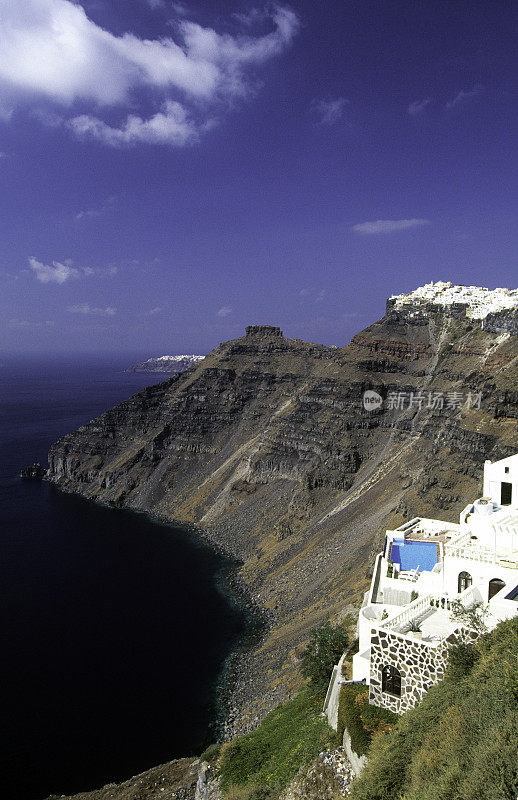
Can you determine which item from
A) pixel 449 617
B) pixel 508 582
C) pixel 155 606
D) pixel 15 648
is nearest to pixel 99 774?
pixel 15 648

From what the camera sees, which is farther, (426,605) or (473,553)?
(473,553)

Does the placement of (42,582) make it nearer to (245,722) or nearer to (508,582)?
(245,722)

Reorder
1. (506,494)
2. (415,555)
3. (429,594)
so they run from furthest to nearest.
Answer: (506,494), (415,555), (429,594)

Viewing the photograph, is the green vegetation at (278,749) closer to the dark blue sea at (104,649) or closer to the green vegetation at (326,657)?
the green vegetation at (326,657)

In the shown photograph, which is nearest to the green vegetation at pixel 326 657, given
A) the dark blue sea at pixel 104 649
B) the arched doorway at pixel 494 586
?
the arched doorway at pixel 494 586

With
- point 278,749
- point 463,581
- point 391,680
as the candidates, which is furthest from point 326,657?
point 463,581

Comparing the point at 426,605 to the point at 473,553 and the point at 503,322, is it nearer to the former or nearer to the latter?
the point at 473,553

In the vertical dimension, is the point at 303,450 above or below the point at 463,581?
below
